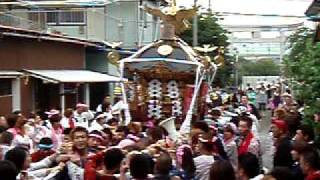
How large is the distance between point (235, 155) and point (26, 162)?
4.02 m

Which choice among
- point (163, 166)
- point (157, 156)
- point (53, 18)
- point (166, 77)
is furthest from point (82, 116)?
point (53, 18)

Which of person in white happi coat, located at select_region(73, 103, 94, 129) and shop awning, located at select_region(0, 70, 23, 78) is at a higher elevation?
shop awning, located at select_region(0, 70, 23, 78)

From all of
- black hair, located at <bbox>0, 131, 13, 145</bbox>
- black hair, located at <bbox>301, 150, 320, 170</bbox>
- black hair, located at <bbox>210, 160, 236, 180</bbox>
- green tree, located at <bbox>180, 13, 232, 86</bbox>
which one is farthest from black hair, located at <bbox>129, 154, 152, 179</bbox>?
green tree, located at <bbox>180, 13, 232, 86</bbox>

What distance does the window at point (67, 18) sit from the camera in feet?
112

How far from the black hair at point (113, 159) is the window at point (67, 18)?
26.5 metres

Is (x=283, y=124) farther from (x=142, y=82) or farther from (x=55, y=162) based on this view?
(x=142, y=82)

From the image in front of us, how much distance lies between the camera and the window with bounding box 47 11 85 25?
34.3 meters

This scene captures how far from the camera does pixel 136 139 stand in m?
11.3

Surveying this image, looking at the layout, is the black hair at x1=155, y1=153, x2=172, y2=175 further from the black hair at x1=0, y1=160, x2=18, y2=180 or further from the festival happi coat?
the festival happi coat

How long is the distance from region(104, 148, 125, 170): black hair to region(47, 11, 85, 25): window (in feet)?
86.8

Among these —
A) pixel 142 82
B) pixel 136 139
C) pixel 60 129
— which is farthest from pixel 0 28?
pixel 136 139

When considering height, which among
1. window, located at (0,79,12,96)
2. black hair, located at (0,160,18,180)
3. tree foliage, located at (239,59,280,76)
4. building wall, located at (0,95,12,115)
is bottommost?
tree foliage, located at (239,59,280,76)

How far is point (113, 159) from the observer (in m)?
8.06

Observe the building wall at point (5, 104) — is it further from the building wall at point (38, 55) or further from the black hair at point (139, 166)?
the black hair at point (139, 166)
